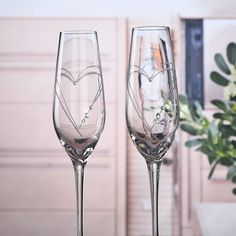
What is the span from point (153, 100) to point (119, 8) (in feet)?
4.12

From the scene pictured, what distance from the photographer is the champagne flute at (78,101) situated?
1.73 feet

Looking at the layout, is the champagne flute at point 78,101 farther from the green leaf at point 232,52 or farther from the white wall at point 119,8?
the white wall at point 119,8

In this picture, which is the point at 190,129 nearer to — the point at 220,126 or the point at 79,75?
the point at 220,126

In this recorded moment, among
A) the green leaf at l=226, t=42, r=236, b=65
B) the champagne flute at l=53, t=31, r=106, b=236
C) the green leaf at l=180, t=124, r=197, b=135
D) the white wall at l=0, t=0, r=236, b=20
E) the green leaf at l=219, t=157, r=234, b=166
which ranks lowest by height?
the green leaf at l=219, t=157, r=234, b=166

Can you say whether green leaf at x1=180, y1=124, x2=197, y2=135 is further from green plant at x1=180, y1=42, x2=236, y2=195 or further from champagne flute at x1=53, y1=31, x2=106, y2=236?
champagne flute at x1=53, y1=31, x2=106, y2=236

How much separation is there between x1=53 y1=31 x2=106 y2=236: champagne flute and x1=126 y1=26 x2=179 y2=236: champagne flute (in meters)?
0.04

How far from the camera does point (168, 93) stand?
20.3 inches

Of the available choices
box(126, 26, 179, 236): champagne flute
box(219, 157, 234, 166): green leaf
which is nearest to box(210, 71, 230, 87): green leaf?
box(219, 157, 234, 166): green leaf

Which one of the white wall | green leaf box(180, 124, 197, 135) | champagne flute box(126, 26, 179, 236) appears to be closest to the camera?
champagne flute box(126, 26, 179, 236)

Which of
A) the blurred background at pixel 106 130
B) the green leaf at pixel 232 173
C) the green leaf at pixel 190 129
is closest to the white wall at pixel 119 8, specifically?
the blurred background at pixel 106 130

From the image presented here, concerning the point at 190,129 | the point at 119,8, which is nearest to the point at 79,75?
the point at 190,129

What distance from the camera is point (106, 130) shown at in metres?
1.82

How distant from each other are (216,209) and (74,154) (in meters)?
0.55

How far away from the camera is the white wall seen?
5.61 feet
